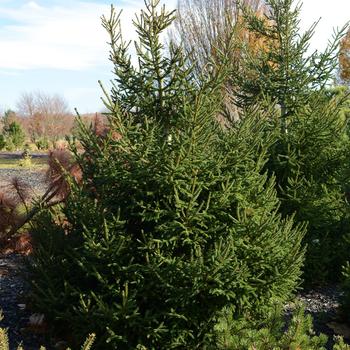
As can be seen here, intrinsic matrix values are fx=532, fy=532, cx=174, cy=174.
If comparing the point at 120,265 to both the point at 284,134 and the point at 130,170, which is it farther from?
the point at 284,134

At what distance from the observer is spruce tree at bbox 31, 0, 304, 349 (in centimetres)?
384

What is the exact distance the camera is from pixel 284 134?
20.4 ft

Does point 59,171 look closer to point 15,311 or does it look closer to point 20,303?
point 20,303

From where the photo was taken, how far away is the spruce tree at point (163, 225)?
3836 millimetres


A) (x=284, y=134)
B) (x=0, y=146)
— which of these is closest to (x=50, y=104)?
(x=0, y=146)

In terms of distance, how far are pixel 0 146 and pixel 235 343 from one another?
2876 cm

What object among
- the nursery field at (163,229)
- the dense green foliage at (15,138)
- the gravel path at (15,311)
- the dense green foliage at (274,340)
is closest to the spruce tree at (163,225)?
the nursery field at (163,229)

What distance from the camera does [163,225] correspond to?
383 centimetres

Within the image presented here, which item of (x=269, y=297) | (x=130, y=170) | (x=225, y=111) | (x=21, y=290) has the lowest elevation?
(x=21, y=290)

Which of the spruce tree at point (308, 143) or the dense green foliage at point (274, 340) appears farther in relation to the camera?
the spruce tree at point (308, 143)

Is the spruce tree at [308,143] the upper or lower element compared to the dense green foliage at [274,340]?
upper

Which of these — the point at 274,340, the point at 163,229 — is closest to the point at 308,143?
the point at 163,229

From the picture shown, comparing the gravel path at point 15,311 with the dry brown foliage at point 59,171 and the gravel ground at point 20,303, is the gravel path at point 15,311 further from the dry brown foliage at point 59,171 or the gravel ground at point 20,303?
the dry brown foliage at point 59,171

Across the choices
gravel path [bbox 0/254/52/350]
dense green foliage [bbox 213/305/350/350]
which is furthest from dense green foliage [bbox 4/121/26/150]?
dense green foliage [bbox 213/305/350/350]
